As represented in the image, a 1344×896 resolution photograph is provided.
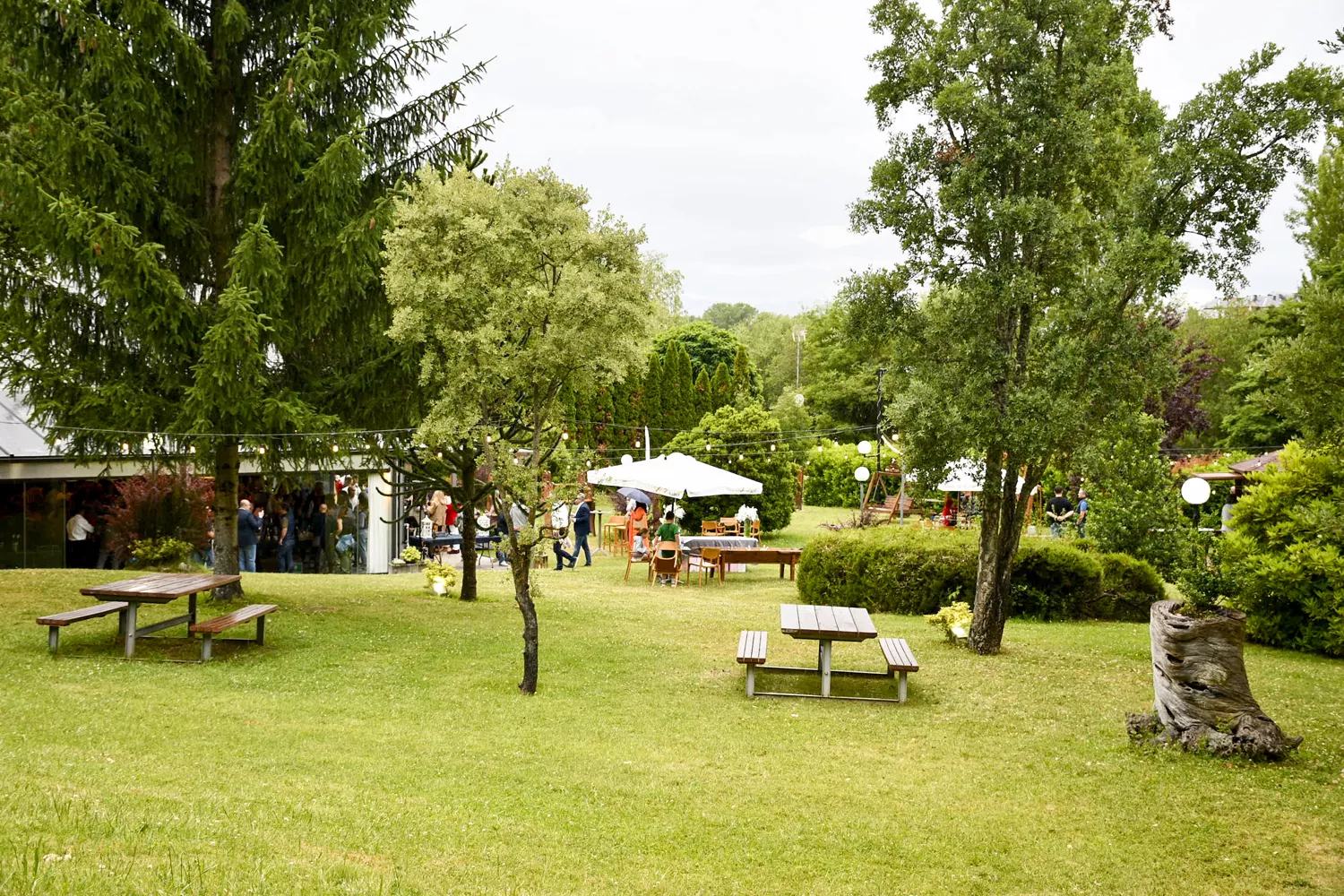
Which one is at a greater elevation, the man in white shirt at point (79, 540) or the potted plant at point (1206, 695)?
the man in white shirt at point (79, 540)

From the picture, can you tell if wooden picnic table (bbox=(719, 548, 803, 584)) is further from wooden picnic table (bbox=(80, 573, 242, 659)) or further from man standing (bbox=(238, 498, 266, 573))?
wooden picnic table (bbox=(80, 573, 242, 659))

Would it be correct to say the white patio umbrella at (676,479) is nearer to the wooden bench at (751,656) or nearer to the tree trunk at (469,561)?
the tree trunk at (469,561)

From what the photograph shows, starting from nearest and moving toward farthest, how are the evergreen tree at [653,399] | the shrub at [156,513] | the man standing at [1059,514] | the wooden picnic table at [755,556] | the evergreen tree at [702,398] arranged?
the shrub at [156,513]
the wooden picnic table at [755,556]
the man standing at [1059,514]
the evergreen tree at [653,399]
the evergreen tree at [702,398]

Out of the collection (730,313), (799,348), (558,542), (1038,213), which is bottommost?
(558,542)

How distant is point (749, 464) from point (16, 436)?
17215 millimetres

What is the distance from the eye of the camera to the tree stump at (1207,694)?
7828mm

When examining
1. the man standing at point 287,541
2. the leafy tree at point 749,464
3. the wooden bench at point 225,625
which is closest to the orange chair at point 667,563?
the man standing at point 287,541

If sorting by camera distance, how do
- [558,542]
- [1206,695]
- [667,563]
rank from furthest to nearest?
[558,542] < [667,563] < [1206,695]

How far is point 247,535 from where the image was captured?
19812mm

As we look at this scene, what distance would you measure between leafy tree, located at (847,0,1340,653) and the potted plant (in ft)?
10.4

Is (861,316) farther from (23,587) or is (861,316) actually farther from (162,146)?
(23,587)

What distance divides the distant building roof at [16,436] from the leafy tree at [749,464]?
50.3 feet

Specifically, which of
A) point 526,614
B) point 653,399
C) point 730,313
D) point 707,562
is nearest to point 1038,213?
point 526,614

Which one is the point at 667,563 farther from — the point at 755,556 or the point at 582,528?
the point at 582,528
